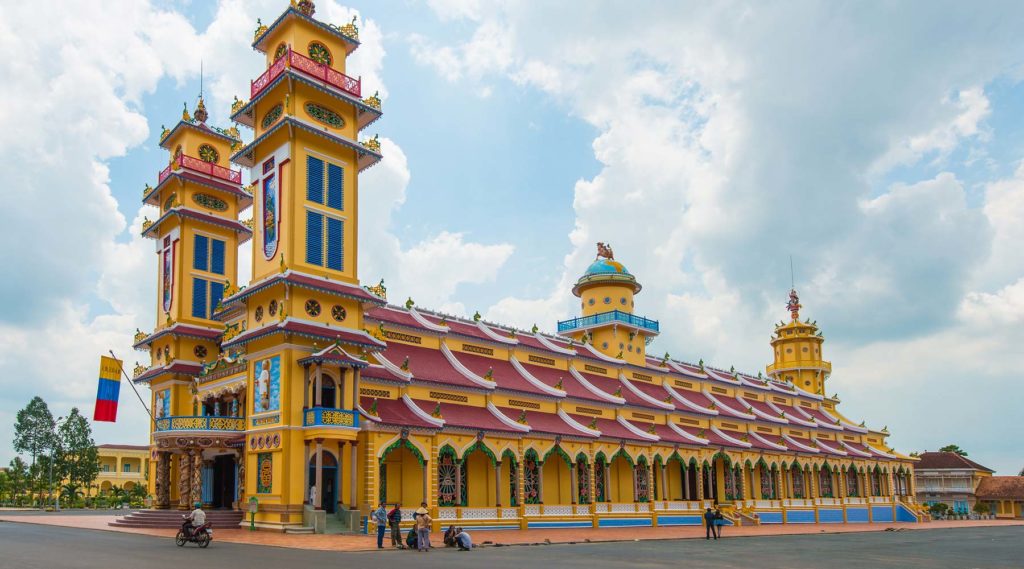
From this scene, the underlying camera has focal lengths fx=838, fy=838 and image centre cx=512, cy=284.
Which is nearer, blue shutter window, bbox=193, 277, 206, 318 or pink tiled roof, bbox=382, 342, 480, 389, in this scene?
pink tiled roof, bbox=382, 342, 480, 389

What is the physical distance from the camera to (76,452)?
73438mm

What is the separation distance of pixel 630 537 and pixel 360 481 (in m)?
11.1

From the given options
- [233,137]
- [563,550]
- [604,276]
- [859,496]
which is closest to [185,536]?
[563,550]

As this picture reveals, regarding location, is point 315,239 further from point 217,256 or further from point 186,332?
point 217,256

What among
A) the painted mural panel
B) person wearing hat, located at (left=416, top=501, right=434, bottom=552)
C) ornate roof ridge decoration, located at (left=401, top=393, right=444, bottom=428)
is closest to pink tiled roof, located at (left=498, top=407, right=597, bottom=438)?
ornate roof ridge decoration, located at (left=401, top=393, right=444, bottom=428)

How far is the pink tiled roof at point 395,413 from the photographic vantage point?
3467cm

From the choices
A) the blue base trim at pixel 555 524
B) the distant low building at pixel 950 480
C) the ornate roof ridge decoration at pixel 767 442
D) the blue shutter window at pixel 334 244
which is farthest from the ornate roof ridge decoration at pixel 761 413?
the blue shutter window at pixel 334 244

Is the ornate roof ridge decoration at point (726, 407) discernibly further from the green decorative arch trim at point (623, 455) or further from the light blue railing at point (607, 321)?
the green decorative arch trim at point (623, 455)

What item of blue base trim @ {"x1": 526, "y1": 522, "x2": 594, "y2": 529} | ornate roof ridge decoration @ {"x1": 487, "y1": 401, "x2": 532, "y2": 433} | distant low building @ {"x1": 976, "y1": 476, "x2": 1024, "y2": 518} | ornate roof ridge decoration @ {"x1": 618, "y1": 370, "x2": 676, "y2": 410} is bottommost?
distant low building @ {"x1": 976, "y1": 476, "x2": 1024, "y2": 518}

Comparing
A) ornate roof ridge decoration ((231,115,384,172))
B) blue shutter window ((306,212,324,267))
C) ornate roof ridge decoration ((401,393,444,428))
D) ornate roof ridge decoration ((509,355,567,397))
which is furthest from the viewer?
ornate roof ridge decoration ((509,355,567,397))

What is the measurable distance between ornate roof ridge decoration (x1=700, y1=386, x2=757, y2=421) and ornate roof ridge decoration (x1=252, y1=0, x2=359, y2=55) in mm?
35993

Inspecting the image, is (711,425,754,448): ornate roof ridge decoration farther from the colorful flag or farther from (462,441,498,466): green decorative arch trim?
the colorful flag

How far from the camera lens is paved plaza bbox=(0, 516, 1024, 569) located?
744 inches

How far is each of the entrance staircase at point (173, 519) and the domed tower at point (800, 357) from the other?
6071cm
